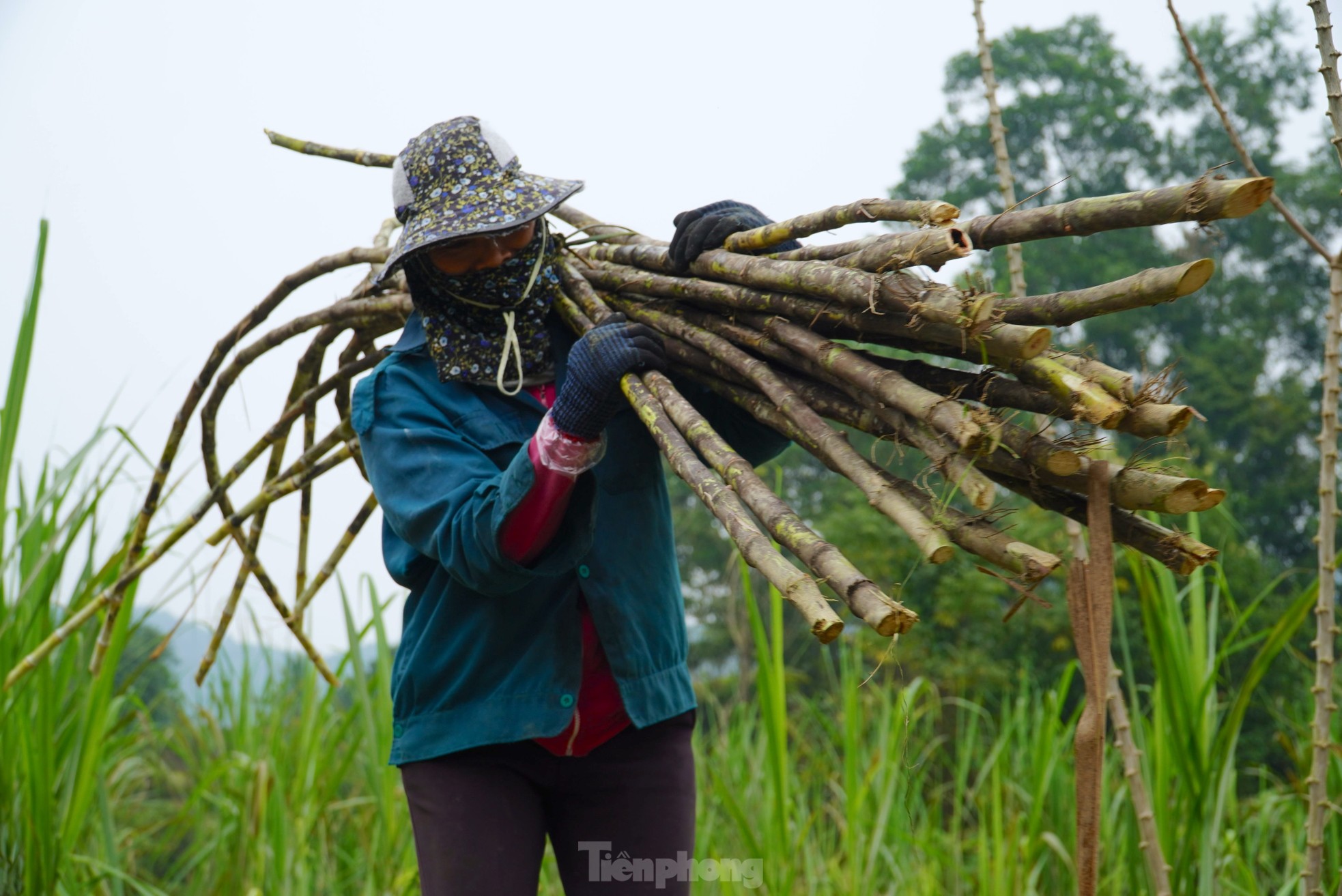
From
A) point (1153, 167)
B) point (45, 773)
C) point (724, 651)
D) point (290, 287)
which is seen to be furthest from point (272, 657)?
point (1153, 167)

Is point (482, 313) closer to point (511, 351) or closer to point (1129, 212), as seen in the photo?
point (511, 351)

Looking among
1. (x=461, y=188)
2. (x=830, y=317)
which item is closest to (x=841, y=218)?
(x=830, y=317)

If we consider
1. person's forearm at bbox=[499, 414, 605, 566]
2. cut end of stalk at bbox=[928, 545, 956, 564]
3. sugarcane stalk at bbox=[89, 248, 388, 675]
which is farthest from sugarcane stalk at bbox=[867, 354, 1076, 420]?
sugarcane stalk at bbox=[89, 248, 388, 675]

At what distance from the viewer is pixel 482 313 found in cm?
186

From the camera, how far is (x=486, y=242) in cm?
180

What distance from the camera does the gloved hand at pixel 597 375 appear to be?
63.4 inches

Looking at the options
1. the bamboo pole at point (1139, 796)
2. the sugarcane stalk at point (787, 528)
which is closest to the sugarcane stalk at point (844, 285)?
the sugarcane stalk at point (787, 528)

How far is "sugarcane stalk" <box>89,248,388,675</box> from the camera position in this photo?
2.38 meters

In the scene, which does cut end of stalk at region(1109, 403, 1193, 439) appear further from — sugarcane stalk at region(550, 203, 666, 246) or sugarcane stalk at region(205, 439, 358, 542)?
sugarcane stalk at region(205, 439, 358, 542)

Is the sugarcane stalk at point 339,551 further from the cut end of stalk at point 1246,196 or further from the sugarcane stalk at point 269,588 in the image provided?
the cut end of stalk at point 1246,196

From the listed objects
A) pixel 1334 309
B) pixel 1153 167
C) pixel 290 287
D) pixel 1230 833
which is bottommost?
pixel 1230 833

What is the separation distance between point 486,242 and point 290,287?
857 mm

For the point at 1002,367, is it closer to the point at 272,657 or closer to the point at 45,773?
the point at 45,773

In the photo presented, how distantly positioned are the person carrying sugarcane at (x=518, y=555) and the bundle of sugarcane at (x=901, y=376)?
0.42 ft
